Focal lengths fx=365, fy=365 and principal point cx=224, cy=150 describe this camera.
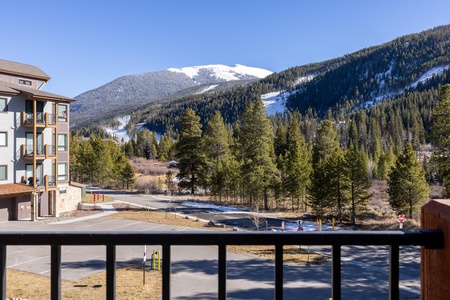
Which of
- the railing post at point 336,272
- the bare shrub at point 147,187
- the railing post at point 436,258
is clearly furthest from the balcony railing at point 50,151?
the railing post at point 436,258

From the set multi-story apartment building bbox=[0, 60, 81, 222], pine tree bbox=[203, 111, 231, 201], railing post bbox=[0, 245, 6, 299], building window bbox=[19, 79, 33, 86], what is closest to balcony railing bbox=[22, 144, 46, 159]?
multi-story apartment building bbox=[0, 60, 81, 222]

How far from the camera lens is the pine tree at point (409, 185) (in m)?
25.3

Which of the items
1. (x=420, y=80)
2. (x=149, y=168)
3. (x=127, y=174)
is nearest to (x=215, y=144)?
(x=127, y=174)

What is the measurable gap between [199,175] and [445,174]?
28084 millimetres

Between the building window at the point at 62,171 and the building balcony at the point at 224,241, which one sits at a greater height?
the building balcony at the point at 224,241

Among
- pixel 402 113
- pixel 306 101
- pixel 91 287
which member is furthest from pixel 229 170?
pixel 306 101

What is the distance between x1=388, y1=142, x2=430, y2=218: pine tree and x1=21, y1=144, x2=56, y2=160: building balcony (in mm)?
25463

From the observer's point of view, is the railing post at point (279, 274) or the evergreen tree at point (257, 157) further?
the evergreen tree at point (257, 157)

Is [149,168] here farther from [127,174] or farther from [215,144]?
[215,144]

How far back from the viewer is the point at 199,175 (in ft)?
143

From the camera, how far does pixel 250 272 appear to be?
14.4 metres

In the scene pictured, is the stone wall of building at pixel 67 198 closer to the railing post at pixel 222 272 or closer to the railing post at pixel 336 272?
the railing post at pixel 222 272

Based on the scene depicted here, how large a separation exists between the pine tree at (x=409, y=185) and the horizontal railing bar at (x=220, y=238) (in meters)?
26.2

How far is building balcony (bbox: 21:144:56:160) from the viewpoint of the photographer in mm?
26094
